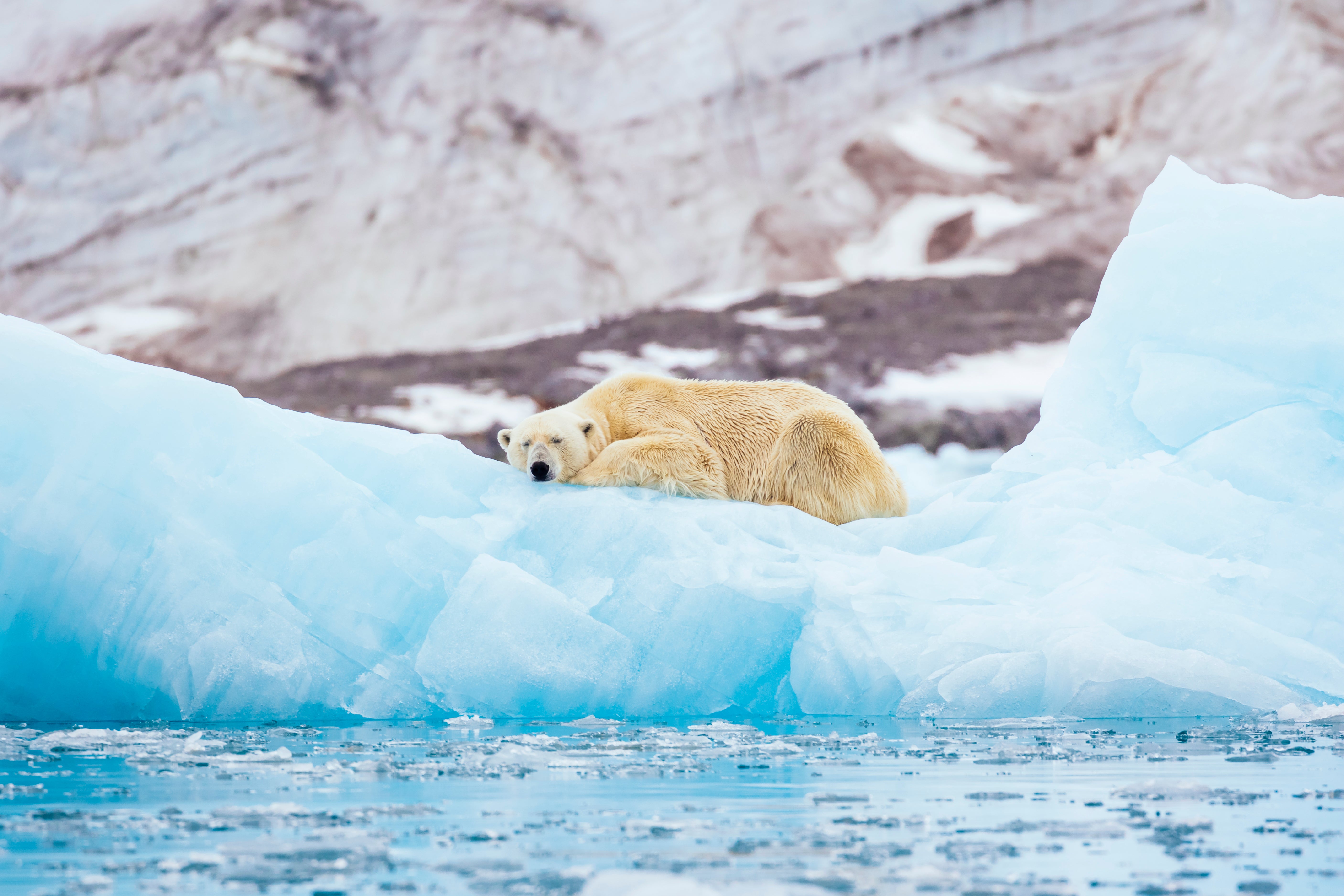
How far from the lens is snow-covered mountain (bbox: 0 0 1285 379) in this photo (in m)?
20.2

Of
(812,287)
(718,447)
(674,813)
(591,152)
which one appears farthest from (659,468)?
(591,152)

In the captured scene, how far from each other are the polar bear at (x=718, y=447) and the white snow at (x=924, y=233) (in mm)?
15379

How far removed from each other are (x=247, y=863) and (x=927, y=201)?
20.5m

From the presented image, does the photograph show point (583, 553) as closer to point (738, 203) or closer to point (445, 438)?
point (445, 438)

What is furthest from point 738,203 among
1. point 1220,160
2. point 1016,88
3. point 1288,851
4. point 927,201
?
point 1288,851

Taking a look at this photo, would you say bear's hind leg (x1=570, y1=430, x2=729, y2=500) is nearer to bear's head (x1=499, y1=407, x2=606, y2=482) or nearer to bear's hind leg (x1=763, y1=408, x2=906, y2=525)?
bear's head (x1=499, y1=407, x2=606, y2=482)

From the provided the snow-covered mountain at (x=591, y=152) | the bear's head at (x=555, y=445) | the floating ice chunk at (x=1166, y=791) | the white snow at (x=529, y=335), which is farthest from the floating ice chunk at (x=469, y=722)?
the snow-covered mountain at (x=591, y=152)

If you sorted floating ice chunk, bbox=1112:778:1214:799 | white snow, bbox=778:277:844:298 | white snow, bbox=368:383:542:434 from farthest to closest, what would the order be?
white snow, bbox=778:277:844:298
white snow, bbox=368:383:542:434
floating ice chunk, bbox=1112:778:1214:799

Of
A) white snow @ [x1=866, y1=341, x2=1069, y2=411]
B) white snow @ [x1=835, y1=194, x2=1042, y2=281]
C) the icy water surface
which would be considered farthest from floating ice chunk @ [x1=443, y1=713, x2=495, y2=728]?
white snow @ [x1=835, y1=194, x2=1042, y2=281]

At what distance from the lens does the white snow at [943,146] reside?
2111 cm

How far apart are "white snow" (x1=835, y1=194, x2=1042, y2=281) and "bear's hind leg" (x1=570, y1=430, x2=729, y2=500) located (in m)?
15.8

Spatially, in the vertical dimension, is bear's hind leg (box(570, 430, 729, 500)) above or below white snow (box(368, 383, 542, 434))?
above

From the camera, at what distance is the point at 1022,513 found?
5879 millimetres

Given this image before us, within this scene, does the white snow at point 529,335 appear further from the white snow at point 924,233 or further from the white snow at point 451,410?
the white snow at point 924,233
